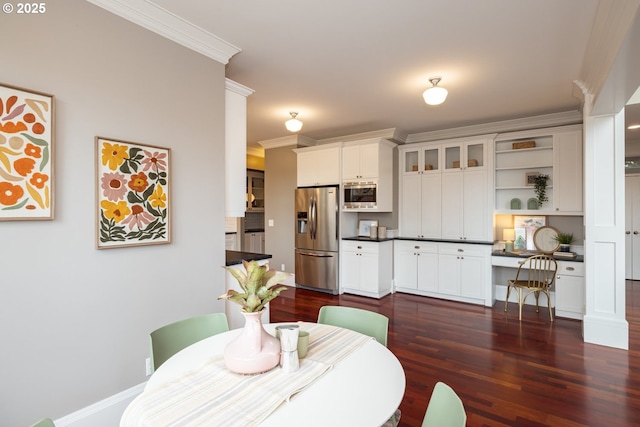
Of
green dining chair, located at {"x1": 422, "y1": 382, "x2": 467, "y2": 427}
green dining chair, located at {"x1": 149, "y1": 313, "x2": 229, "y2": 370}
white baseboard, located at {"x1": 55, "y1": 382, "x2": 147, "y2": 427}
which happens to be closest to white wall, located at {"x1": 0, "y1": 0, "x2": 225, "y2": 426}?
white baseboard, located at {"x1": 55, "y1": 382, "x2": 147, "y2": 427}

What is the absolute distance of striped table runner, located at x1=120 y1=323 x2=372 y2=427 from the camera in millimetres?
995

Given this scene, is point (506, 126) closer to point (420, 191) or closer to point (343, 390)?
point (420, 191)

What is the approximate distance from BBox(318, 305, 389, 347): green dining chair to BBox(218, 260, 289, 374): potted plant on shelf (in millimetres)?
711

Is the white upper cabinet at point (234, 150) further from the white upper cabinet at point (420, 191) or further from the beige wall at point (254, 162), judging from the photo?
the beige wall at point (254, 162)

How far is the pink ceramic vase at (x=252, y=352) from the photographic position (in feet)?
4.11

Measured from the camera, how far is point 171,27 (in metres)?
2.25

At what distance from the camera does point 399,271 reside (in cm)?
537

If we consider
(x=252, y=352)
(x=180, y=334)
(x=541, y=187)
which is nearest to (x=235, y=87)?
(x=180, y=334)

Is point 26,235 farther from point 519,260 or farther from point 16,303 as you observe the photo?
point 519,260

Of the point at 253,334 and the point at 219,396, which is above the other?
the point at 253,334

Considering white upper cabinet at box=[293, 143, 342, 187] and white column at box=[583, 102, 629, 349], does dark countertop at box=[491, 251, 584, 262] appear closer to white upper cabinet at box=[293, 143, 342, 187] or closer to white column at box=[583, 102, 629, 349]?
white column at box=[583, 102, 629, 349]

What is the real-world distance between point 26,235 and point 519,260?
503 cm

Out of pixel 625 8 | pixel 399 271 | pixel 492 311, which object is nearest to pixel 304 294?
pixel 399 271

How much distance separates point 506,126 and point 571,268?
2.15m
